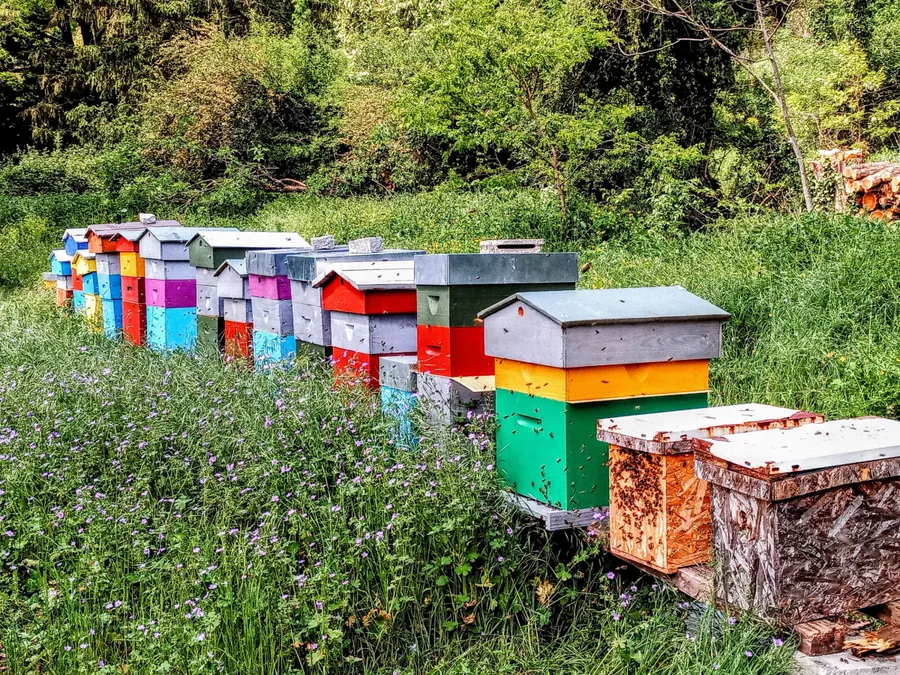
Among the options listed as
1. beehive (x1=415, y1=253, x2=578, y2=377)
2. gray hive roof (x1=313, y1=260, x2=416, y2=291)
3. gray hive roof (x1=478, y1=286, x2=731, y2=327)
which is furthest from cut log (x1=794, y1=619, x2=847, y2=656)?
gray hive roof (x1=313, y1=260, x2=416, y2=291)

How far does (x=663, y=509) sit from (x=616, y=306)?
2.78ft

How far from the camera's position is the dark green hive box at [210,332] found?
696cm

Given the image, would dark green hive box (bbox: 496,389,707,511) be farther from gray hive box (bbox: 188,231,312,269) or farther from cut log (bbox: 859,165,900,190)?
cut log (bbox: 859,165,900,190)

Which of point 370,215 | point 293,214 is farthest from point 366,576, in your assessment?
point 293,214

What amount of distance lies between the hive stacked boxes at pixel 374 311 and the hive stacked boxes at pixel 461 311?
512 millimetres

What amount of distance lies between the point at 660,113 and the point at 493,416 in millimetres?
9184

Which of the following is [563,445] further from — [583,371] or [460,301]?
[460,301]

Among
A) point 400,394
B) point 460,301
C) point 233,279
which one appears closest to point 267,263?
point 233,279

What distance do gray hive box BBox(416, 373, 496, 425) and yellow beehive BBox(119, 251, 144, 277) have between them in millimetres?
4728

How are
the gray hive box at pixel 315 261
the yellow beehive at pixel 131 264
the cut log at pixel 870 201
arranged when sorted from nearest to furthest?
the gray hive box at pixel 315 261
the yellow beehive at pixel 131 264
the cut log at pixel 870 201

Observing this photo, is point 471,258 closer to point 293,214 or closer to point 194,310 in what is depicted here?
point 194,310

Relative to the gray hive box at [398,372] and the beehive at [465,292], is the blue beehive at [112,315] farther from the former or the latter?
the beehive at [465,292]

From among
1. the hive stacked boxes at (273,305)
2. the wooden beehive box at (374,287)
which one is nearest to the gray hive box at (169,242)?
the hive stacked boxes at (273,305)

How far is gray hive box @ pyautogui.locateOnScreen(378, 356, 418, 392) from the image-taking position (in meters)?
4.31
